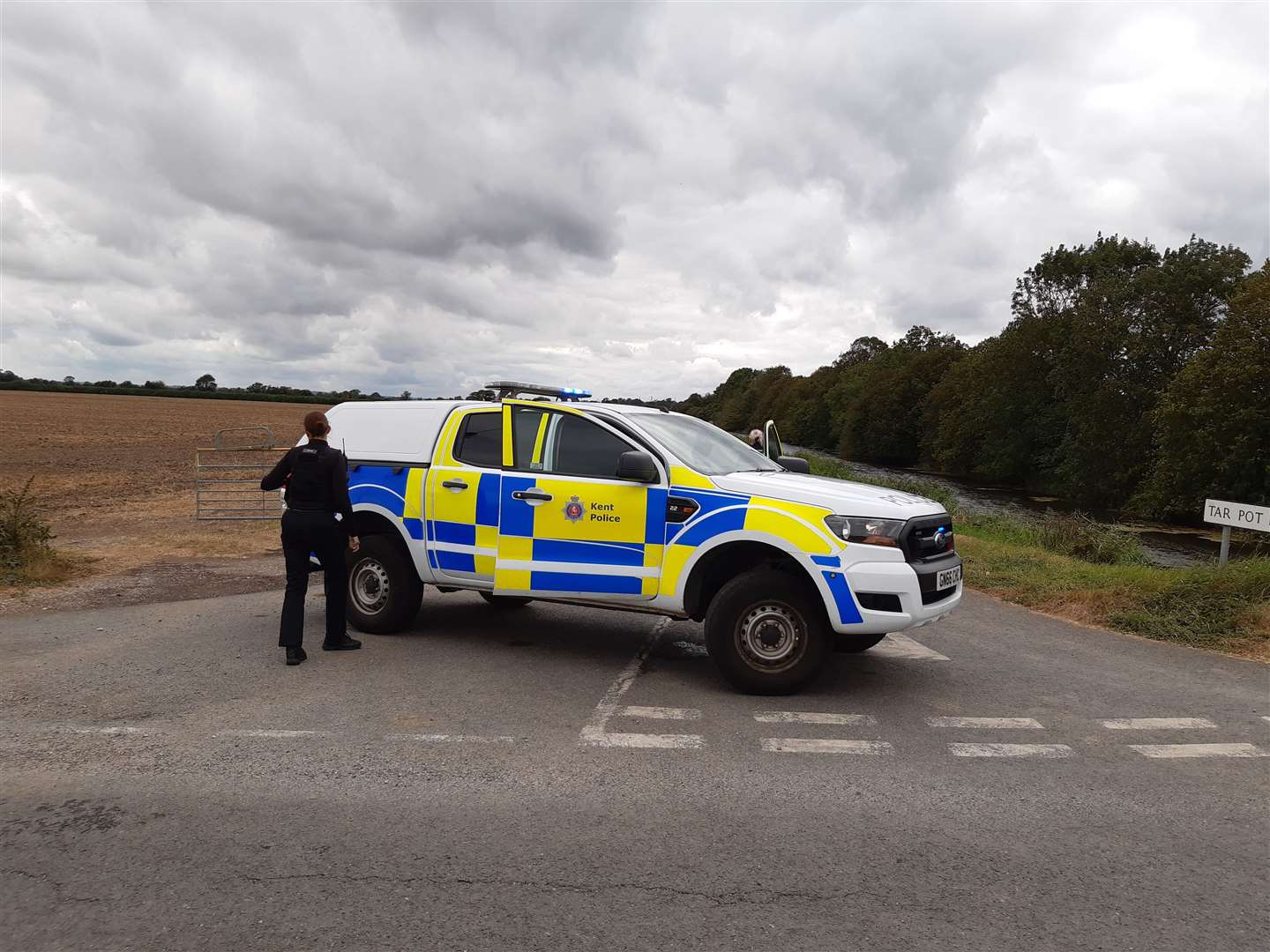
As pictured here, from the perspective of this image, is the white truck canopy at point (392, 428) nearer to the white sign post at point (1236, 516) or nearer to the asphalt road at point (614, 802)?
the asphalt road at point (614, 802)

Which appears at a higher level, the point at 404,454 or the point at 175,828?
the point at 404,454

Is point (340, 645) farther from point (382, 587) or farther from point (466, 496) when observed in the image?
point (466, 496)

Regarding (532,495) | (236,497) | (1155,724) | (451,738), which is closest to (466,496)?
(532,495)

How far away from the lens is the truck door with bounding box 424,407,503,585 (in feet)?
21.2

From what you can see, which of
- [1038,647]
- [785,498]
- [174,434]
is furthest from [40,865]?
[174,434]

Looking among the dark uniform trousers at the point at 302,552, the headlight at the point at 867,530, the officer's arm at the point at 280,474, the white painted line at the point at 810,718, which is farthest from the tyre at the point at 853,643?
the officer's arm at the point at 280,474

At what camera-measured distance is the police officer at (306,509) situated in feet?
20.6

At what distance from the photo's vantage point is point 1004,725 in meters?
5.25

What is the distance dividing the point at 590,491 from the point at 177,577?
21.2ft

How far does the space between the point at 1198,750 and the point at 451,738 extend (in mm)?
4168

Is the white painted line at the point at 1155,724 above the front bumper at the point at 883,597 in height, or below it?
below

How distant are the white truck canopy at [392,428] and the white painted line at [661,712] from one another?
8.81ft

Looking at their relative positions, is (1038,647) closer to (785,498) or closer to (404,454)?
(785,498)

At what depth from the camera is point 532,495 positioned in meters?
6.26
